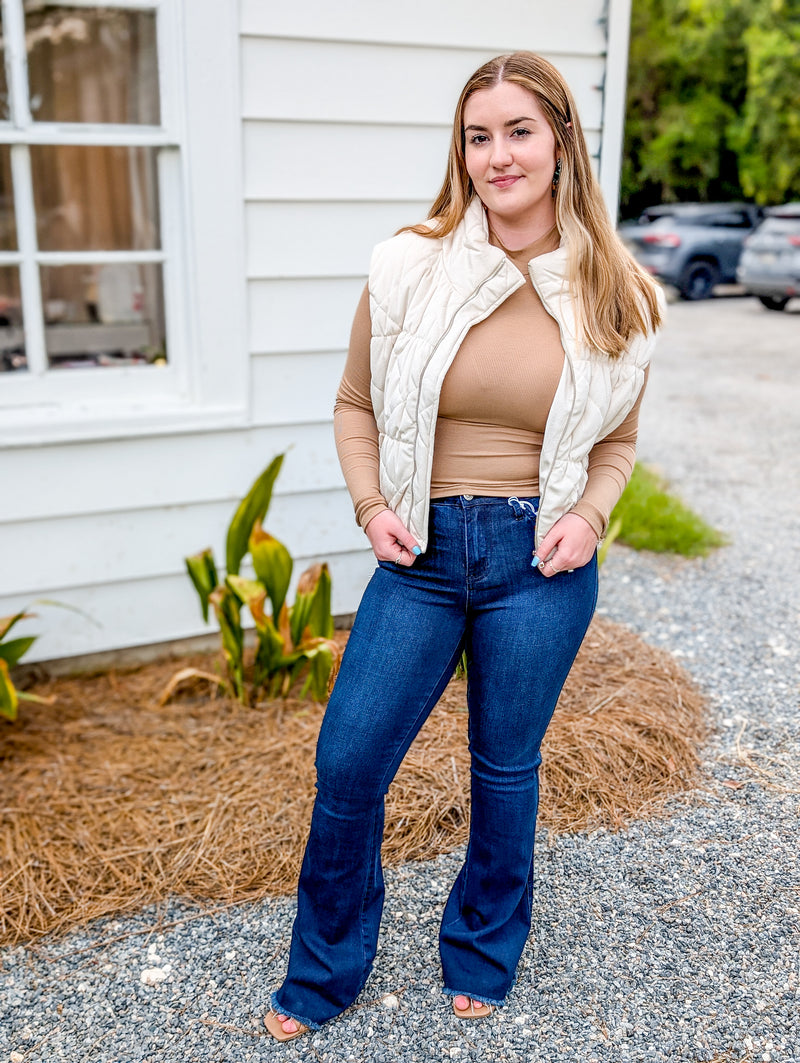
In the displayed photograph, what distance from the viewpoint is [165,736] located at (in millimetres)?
3391

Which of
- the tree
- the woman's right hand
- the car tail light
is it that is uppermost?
the tree

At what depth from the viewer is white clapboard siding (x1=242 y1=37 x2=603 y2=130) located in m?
3.26

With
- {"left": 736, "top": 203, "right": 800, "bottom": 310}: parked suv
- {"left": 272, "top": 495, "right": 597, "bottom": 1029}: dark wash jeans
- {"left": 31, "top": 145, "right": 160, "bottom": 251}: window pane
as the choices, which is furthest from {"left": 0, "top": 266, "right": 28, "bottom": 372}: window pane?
{"left": 736, "top": 203, "right": 800, "bottom": 310}: parked suv

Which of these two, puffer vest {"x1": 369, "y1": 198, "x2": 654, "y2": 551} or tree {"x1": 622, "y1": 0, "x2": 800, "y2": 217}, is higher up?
tree {"x1": 622, "y1": 0, "x2": 800, "y2": 217}

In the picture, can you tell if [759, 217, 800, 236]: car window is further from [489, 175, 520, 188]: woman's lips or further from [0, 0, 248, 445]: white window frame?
[489, 175, 520, 188]: woman's lips

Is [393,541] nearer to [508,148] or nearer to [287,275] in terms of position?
[508,148]

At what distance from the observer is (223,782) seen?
3043mm

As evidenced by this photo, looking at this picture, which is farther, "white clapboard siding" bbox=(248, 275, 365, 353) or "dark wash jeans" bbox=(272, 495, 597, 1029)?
"white clapboard siding" bbox=(248, 275, 365, 353)

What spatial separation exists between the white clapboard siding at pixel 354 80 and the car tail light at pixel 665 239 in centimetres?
1210

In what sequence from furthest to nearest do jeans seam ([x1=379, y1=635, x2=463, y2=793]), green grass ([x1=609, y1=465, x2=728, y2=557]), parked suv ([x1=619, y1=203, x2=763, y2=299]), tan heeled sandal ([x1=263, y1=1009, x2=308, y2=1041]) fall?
parked suv ([x1=619, y1=203, x2=763, y2=299]) < green grass ([x1=609, y1=465, x2=728, y2=557]) < tan heeled sandal ([x1=263, y1=1009, x2=308, y2=1041]) < jeans seam ([x1=379, y1=635, x2=463, y2=793])

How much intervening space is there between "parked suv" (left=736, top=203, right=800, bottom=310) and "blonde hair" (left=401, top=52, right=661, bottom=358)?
12498 millimetres

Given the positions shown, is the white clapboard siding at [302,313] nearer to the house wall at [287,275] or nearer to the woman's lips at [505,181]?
the house wall at [287,275]

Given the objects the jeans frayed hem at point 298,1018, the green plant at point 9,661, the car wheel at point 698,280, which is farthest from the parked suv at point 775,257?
the jeans frayed hem at point 298,1018

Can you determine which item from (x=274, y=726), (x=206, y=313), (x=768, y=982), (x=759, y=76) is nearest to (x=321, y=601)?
(x=274, y=726)
